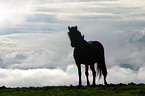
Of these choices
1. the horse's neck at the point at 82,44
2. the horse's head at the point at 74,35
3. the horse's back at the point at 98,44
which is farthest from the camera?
the horse's back at the point at 98,44

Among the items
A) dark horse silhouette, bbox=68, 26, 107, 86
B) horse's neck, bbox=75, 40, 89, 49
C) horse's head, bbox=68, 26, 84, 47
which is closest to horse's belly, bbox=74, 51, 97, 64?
dark horse silhouette, bbox=68, 26, 107, 86

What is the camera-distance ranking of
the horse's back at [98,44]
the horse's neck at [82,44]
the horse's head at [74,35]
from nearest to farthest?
the horse's head at [74,35] → the horse's neck at [82,44] → the horse's back at [98,44]

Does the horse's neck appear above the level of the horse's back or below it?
below

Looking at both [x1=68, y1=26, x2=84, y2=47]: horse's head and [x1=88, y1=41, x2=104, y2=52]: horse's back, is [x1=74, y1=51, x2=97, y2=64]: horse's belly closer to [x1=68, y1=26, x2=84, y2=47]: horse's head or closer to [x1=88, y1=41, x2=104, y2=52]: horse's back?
[x1=68, y1=26, x2=84, y2=47]: horse's head

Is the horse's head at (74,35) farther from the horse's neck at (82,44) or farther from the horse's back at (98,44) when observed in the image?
the horse's back at (98,44)

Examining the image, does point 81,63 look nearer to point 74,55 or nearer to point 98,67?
point 74,55

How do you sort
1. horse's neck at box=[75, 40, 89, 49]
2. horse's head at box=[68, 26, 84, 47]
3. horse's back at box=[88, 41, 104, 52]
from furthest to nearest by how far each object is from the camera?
horse's back at box=[88, 41, 104, 52]
horse's neck at box=[75, 40, 89, 49]
horse's head at box=[68, 26, 84, 47]

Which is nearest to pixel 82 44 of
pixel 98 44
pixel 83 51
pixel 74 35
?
pixel 83 51

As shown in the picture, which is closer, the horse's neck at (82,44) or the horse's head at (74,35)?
the horse's head at (74,35)

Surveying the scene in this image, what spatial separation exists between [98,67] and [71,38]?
4991 mm

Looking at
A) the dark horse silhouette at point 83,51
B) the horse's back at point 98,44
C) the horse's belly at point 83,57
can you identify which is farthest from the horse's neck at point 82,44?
the horse's back at point 98,44

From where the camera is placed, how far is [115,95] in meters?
14.8

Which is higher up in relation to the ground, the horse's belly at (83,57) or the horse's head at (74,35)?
the horse's head at (74,35)

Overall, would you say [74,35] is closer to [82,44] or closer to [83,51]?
[82,44]
